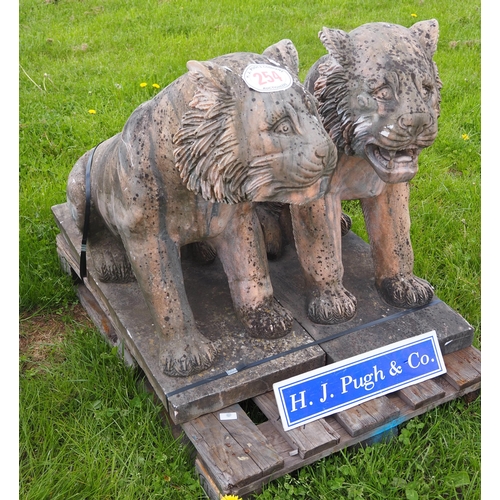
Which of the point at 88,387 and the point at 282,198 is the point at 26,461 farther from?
the point at 282,198

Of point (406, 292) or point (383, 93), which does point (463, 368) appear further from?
point (383, 93)

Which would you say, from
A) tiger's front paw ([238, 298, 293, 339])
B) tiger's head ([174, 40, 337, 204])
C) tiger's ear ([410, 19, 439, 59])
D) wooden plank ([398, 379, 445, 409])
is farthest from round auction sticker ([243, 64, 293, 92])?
wooden plank ([398, 379, 445, 409])

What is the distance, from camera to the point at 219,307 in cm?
240

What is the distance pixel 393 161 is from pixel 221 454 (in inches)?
40.1

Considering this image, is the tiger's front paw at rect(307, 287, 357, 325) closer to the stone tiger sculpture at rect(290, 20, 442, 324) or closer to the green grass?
the stone tiger sculpture at rect(290, 20, 442, 324)

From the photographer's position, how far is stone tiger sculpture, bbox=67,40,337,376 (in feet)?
5.40

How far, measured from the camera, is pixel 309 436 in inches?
79.3

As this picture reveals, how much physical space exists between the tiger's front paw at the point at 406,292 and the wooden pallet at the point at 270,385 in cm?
4

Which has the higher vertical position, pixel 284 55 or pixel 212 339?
pixel 284 55

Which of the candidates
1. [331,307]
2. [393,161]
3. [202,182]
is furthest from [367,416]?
[202,182]

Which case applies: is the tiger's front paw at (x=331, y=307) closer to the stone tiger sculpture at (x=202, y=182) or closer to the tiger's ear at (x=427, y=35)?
the stone tiger sculpture at (x=202, y=182)

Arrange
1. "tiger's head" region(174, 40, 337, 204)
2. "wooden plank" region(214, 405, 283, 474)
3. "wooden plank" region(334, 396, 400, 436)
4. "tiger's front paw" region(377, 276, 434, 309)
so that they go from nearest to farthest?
"tiger's head" region(174, 40, 337, 204)
"wooden plank" region(214, 405, 283, 474)
"wooden plank" region(334, 396, 400, 436)
"tiger's front paw" region(377, 276, 434, 309)

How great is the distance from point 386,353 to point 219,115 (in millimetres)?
1016

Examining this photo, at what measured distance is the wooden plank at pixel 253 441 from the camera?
193 cm
